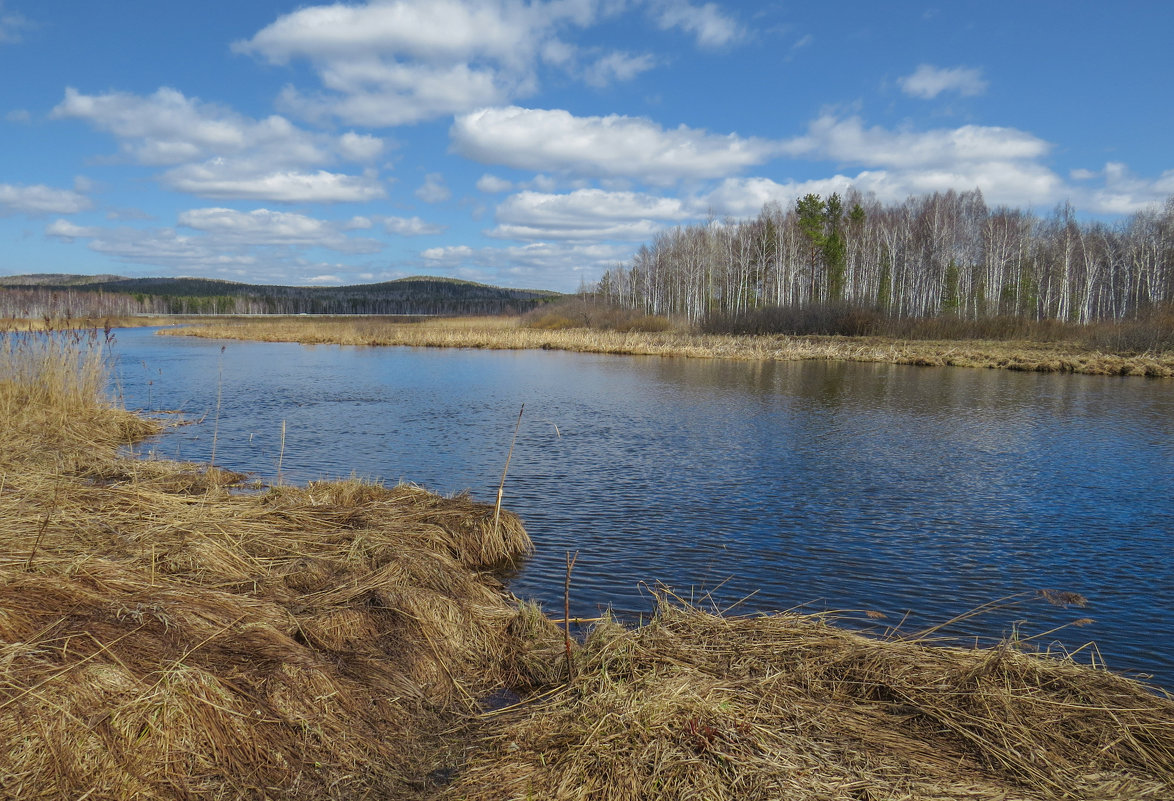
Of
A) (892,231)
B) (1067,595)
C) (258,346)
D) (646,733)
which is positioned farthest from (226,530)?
(892,231)

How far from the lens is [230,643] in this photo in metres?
4.57

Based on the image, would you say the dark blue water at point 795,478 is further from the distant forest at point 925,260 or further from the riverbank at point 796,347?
the distant forest at point 925,260

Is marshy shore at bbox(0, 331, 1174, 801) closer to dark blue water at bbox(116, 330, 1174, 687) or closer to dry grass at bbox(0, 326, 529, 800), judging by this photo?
dry grass at bbox(0, 326, 529, 800)

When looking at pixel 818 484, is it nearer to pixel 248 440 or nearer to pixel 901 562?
pixel 901 562

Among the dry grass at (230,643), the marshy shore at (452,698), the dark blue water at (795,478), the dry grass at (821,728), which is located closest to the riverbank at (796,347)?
the dark blue water at (795,478)

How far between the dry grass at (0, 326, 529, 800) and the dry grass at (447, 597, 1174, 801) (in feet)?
2.66

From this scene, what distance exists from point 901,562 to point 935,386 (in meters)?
22.8

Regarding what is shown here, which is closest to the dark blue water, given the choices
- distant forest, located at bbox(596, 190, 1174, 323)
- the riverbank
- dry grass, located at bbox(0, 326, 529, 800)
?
dry grass, located at bbox(0, 326, 529, 800)

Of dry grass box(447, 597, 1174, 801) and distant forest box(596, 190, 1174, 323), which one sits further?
distant forest box(596, 190, 1174, 323)

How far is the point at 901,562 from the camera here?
9227 mm

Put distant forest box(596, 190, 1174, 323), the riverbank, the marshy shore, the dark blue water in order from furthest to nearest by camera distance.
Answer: distant forest box(596, 190, 1174, 323) → the riverbank → the dark blue water → the marshy shore

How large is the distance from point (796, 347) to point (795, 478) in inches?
1287

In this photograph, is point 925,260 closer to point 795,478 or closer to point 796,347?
point 796,347

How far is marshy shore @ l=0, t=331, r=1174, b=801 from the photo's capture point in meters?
3.60
